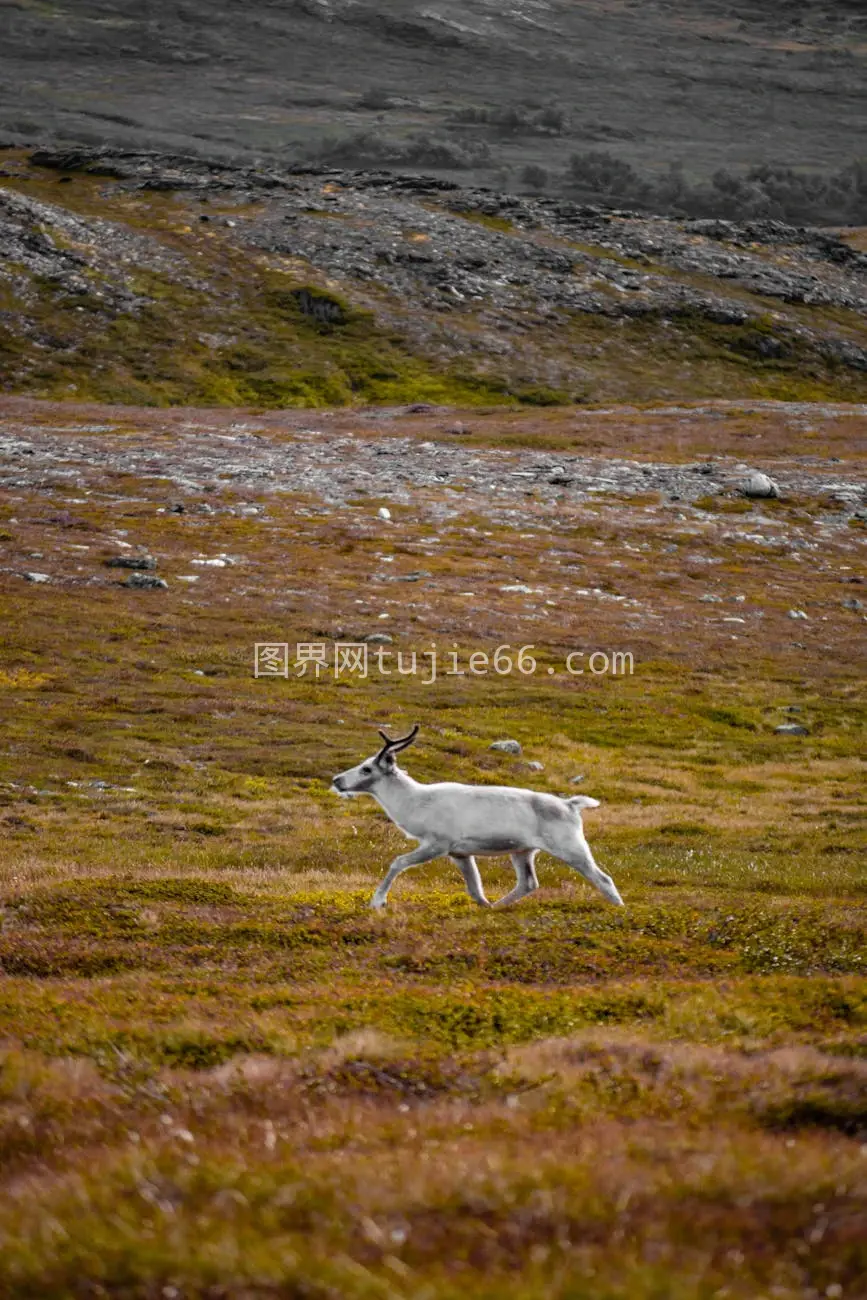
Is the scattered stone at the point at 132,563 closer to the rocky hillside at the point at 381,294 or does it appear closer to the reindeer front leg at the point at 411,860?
the reindeer front leg at the point at 411,860

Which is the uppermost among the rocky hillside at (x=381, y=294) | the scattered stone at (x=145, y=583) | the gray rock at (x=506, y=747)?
the rocky hillside at (x=381, y=294)

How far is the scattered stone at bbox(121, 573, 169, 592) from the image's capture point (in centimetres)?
4722

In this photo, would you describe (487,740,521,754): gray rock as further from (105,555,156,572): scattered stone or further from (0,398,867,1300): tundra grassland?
(105,555,156,572): scattered stone

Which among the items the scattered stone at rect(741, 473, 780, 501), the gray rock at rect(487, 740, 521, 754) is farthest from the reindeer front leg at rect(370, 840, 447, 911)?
the scattered stone at rect(741, 473, 780, 501)

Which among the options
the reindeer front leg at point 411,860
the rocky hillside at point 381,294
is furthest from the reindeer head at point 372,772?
the rocky hillside at point 381,294

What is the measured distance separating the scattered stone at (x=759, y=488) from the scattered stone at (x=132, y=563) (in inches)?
1651

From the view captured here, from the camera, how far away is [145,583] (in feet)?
156

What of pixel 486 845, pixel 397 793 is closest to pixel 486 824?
pixel 486 845

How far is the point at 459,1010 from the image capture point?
10.5 metres

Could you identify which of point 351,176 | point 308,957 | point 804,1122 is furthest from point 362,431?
point 351,176

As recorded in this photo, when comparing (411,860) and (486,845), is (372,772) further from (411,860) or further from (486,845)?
(486,845)

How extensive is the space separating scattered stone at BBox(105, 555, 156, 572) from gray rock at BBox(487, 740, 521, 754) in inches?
907

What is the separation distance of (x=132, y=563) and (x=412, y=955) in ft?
131

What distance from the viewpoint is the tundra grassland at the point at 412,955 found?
5426mm
